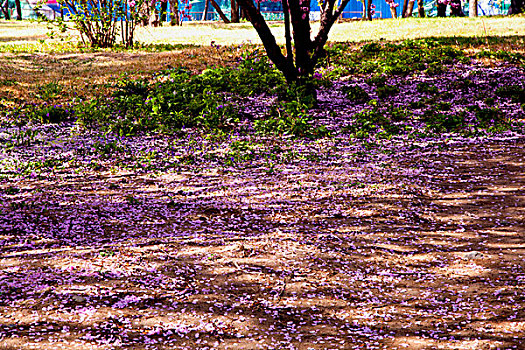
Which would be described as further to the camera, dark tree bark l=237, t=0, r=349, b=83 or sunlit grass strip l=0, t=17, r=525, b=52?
sunlit grass strip l=0, t=17, r=525, b=52

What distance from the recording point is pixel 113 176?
7.45 m

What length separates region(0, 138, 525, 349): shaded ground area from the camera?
3.56 m

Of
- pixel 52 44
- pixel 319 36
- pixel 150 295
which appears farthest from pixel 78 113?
pixel 52 44

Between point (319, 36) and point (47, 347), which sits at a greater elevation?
point (319, 36)

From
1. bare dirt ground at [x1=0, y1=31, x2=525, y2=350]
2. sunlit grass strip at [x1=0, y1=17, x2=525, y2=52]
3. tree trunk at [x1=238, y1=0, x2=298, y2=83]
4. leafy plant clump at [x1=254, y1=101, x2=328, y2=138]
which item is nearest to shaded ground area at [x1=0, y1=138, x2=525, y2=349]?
bare dirt ground at [x1=0, y1=31, x2=525, y2=350]

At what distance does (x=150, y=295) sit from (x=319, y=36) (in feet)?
30.0

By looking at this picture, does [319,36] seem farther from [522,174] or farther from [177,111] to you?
[522,174]

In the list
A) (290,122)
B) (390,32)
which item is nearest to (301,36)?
(290,122)

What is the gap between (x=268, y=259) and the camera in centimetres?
472

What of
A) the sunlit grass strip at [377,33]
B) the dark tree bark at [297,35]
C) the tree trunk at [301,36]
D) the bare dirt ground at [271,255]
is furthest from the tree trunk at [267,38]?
the sunlit grass strip at [377,33]

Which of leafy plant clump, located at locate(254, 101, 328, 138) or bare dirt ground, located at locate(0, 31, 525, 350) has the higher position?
leafy plant clump, located at locate(254, 101, 328, 138)

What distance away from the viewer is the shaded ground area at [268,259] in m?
3.56

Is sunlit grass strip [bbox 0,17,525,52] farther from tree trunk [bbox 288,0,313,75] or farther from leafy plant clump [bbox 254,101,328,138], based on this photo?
leafy plant clump [bbox 254,101,328,138]

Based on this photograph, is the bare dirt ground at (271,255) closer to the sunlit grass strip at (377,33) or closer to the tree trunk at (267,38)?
the tree trunk at (267,38)
